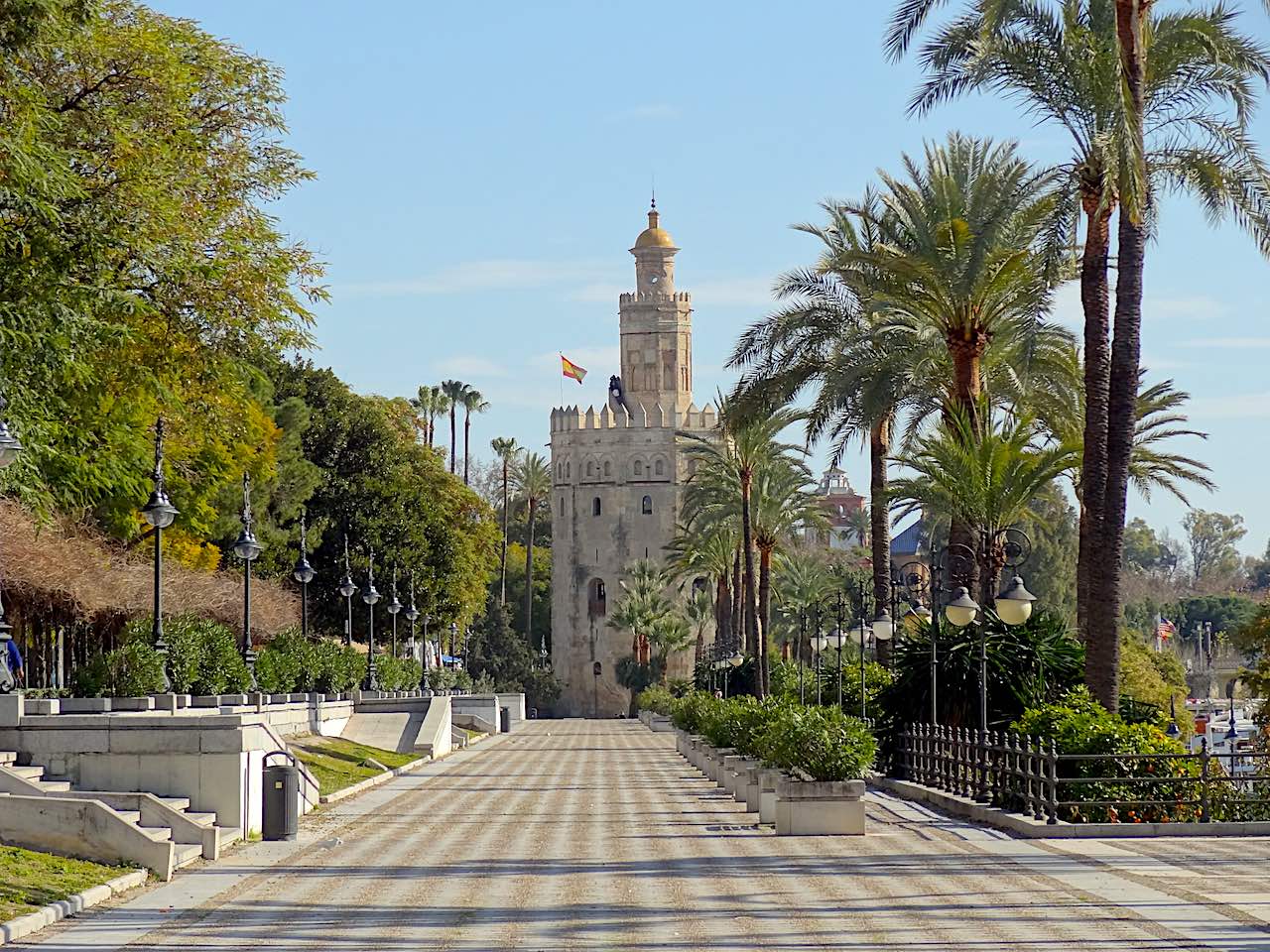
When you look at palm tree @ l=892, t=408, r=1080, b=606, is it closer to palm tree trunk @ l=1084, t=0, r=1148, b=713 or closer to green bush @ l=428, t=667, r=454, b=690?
palm tree trunk @ l=1084, t=0, r=1148, b=713

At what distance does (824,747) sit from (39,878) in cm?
893

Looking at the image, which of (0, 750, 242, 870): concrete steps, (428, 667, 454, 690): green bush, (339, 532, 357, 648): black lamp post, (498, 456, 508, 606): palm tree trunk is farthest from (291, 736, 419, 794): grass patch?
(498, 456, 508, 606): palm tree trunk

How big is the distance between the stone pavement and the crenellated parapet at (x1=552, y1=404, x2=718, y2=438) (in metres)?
102

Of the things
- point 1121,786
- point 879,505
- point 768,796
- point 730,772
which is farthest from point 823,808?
point 879,505

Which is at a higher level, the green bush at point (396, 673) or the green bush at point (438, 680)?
the green bush at point (396, 673)

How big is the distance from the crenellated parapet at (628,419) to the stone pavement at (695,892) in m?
102

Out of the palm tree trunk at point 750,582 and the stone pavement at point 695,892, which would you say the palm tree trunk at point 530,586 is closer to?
the palm tree trunk at point 750,582

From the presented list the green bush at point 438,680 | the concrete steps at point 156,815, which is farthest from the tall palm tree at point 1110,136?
the green bush at point 438,680

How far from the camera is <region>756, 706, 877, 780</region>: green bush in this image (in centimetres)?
2150

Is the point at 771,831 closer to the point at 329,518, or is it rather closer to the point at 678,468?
the point at 329,518

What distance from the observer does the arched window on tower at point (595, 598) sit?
12631cm

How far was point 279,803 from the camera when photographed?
21.9m

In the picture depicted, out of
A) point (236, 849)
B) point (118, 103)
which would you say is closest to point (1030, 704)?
point (236, 849)

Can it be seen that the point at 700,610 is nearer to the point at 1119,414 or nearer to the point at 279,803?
the point at 1119,414
